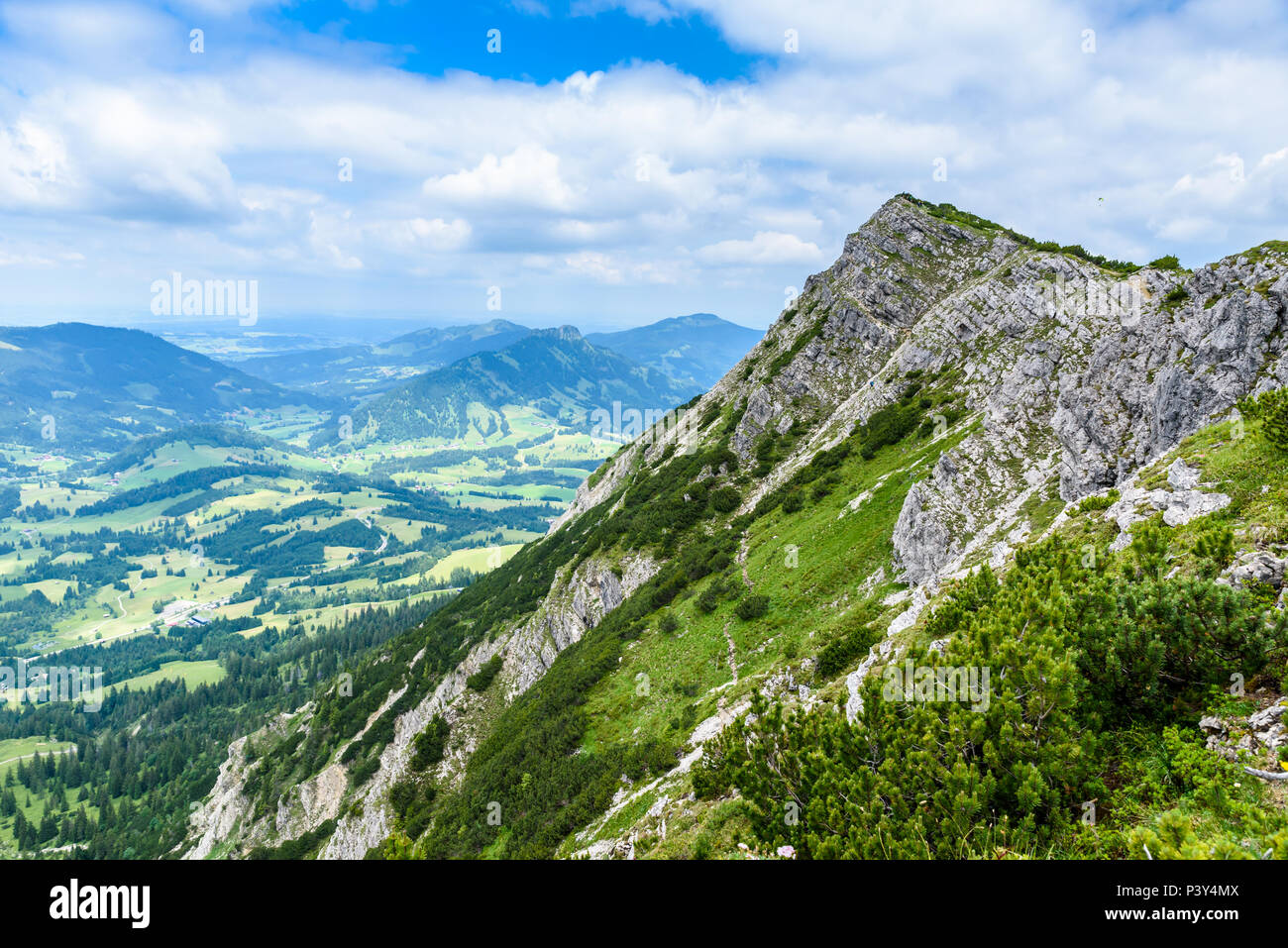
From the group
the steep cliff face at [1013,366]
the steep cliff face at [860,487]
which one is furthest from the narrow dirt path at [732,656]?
the steep cliff face at [1013,366]

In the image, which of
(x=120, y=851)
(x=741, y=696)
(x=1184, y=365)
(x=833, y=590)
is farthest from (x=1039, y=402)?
(x=120, y=851)

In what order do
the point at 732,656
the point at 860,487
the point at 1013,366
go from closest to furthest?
1. the point at 732,656
2. the point at 1013,366
3. the point at 860,487

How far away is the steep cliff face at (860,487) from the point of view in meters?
28.9

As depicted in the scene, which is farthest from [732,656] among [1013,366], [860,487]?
[1013,366]

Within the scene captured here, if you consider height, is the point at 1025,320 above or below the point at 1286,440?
above

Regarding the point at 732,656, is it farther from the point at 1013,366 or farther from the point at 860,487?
the point at 1013,366

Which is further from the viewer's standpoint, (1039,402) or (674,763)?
(1039,402)

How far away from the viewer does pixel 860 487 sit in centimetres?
4888

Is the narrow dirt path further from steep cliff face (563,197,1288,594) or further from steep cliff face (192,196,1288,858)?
steep cliff face (563,197,1288,594)

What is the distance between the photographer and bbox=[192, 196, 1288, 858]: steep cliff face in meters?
28.9

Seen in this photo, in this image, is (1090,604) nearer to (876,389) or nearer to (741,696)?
(741,696)

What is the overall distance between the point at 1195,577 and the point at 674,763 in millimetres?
22618

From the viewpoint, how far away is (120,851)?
122 meters
